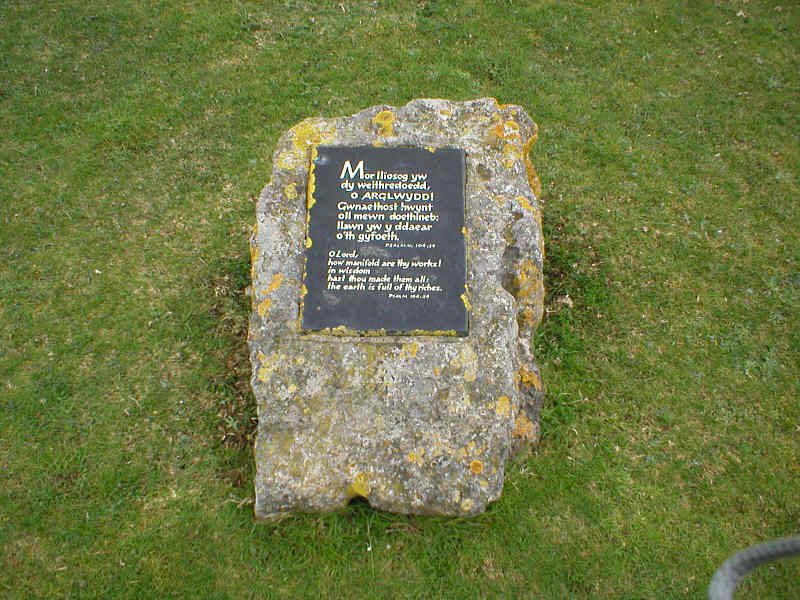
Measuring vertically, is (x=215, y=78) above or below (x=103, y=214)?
above

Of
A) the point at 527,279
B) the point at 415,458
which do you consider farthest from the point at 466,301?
the point at 415,458

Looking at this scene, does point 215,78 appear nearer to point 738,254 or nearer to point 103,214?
point 103,214

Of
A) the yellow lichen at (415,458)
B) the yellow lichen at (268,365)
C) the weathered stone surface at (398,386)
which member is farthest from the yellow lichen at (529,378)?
the yellow lichen at (268,365)

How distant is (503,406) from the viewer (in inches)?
147

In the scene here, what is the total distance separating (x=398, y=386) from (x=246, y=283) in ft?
6.86

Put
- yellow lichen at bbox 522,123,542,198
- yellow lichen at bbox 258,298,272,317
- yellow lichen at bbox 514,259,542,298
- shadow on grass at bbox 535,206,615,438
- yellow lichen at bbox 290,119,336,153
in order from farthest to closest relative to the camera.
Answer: yellow lichen at bbox 522,123,542,198 → shadow on grass at bbox 535,206,615,438 → yellow lichen at bbox 290,119,336,153 → yellow lichen at bbox 514,259,542,298 → yellow lichen at bbox 258,298,272,317

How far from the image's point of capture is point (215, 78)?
677 cm

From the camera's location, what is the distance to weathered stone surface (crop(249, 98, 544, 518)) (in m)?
3.65

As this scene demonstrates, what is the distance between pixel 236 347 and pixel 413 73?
3.86 meters

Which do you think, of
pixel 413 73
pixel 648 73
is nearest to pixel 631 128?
pixel 648 73

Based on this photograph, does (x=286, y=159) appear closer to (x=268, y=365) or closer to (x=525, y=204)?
(x=268, y=365)

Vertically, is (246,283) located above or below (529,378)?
above

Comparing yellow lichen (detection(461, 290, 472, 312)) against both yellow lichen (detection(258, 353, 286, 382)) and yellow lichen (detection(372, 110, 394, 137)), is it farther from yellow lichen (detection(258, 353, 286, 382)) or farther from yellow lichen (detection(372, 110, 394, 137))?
yellow lichen (detection(372, 110, 394, 137))

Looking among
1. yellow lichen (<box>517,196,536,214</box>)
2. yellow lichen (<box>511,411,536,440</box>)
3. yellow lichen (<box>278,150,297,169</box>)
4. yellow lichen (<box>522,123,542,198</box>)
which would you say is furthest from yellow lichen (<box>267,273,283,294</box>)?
yellow lichen (<box>522,123,542,198</box>)
